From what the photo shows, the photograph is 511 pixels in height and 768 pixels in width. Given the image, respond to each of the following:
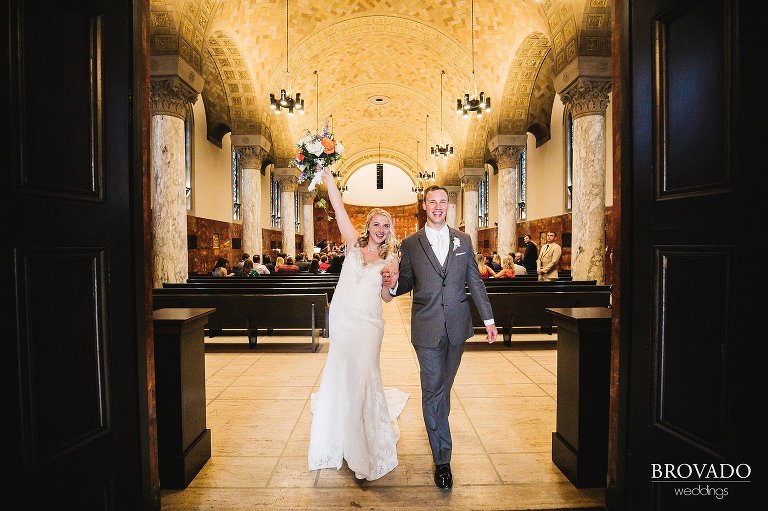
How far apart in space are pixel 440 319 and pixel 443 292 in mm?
179

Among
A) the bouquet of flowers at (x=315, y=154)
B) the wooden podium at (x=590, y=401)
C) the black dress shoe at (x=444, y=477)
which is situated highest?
the bouquet of flowers at (x=315, y=154)

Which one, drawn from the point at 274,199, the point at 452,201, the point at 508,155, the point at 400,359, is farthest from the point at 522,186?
the point at 400,359

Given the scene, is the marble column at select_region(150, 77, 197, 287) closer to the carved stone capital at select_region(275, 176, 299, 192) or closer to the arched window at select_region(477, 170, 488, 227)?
the carved stone capital at select_region(275, 176, 299, 192)

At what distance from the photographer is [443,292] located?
280 cm

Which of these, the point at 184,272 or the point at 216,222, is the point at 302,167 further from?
the point at 216,222

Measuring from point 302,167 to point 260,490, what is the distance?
2.16 metres

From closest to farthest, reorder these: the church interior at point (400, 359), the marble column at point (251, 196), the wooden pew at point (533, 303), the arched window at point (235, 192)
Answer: the church interior at point (400, 359) < the wooden pew at point (533, 303) < the marble column at point (251, 196) < the arched window at point (235, 192)

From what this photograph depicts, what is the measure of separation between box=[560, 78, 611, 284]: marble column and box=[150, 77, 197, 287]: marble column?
8148 millimetres

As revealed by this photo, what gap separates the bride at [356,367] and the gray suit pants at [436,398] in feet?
1.09

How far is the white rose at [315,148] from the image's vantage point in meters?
2.89

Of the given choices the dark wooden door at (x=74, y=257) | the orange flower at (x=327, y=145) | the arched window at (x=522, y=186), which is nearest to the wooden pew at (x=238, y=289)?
the orange flower at (x=327, y=145)

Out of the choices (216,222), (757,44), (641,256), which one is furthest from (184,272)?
(757,44)

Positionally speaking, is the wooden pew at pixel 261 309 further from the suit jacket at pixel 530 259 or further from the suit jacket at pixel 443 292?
the suit jacket at pixel 530 259

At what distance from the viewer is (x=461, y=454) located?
3.19 m
